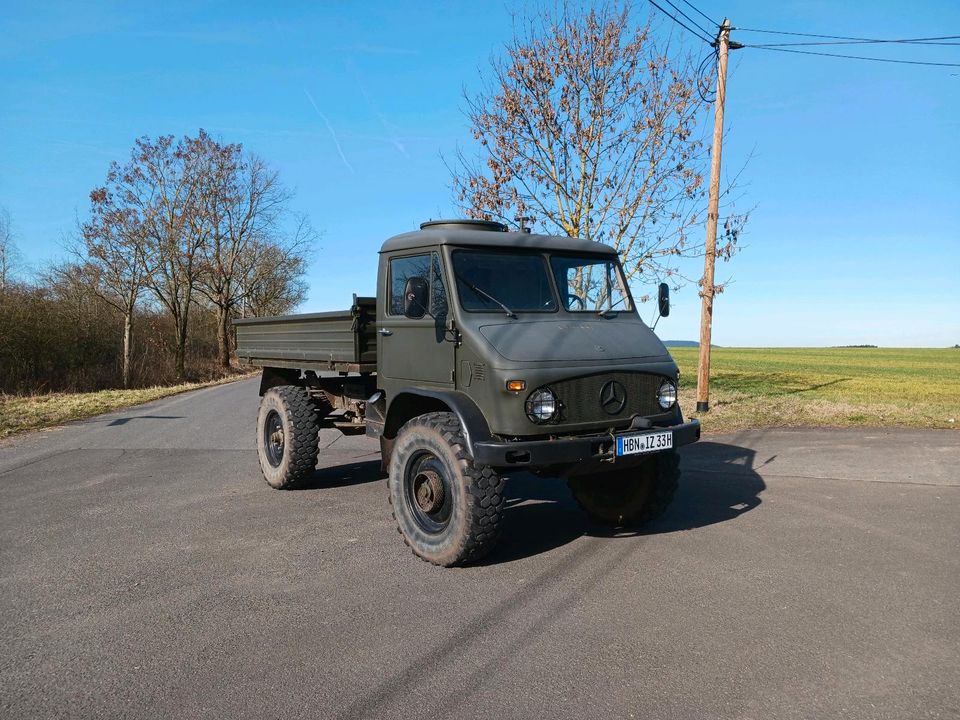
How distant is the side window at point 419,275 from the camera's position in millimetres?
5371

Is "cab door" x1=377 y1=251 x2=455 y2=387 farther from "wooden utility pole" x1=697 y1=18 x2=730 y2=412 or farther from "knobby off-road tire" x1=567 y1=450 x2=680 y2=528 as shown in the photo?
"wooden utility pole" x1=697 y1=18 x2=730 y2=412

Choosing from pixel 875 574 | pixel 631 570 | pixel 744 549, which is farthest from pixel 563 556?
pixel 875 574

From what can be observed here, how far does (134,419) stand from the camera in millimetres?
14219

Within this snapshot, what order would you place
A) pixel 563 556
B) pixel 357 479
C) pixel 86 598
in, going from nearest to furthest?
1. pixel 86 598
2. pixel 563 556
3. pixel 357 479

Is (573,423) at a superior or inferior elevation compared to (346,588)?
superior

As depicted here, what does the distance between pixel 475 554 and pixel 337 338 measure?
2.78 m

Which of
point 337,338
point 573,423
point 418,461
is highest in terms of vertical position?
point 337,338

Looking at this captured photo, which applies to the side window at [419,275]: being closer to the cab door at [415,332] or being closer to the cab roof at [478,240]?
the cab door at [415,332]

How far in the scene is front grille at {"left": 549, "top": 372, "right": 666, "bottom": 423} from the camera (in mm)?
4758

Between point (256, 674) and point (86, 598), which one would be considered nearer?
point (256, 674)

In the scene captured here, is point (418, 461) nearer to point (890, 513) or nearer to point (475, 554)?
point (475, 554)

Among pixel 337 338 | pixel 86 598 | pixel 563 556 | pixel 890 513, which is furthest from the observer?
pixel 337 338

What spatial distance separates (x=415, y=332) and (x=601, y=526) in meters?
2.22

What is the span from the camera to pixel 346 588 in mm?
4445
